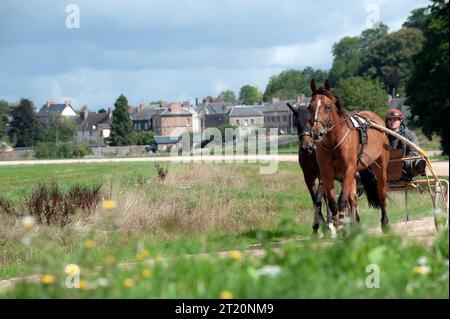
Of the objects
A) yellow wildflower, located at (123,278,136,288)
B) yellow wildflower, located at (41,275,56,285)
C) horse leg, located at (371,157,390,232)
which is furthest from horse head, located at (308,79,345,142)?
yellow wildflower, located at (41,275,56,285)

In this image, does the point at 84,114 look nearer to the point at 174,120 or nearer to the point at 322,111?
the point at 174,120

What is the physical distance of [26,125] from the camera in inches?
4582

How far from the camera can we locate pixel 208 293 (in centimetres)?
591

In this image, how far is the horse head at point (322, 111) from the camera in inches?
467

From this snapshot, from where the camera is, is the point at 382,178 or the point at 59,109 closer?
the point at 382,178

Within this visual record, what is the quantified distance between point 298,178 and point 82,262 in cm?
2882

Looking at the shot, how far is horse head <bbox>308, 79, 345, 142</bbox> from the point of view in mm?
11867

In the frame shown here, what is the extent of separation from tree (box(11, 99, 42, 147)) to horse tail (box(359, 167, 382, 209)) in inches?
4190

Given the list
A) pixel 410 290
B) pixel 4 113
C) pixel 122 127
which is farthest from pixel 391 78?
pixel 410 290

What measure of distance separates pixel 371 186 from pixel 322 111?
2577 millimetres

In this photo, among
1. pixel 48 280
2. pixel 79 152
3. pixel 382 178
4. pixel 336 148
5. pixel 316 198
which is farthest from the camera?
pixel 79 152

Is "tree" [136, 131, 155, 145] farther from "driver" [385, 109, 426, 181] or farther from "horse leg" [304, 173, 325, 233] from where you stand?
"horse leg" [304, 173, 325, 233]

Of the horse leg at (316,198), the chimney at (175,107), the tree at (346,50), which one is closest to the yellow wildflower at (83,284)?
the horse leg at (316,198)

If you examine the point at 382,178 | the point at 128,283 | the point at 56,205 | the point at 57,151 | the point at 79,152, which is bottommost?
the point at 79,152
